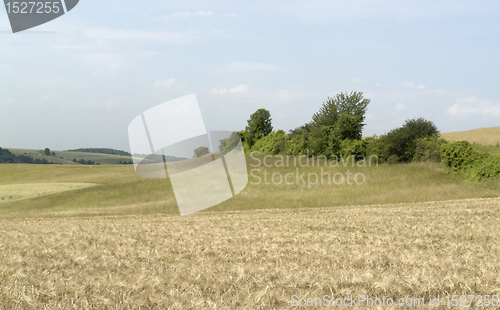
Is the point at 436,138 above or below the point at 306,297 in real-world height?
above

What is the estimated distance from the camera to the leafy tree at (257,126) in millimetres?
84512

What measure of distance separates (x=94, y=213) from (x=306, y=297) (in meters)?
29.0

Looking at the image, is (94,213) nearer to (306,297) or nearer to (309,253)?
(309,253)

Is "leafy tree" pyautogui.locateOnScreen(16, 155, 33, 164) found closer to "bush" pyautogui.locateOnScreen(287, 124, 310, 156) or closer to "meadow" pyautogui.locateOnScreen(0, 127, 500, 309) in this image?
"bush" pyautogui.locateOnScreen(287, 124, 310, 156)

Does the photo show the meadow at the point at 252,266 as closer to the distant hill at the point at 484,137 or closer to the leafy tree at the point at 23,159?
the distant hill at the point at 484,137

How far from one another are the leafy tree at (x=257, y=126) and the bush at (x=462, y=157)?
46598 millimetres

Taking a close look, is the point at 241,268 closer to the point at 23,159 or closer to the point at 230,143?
the point at 230,143

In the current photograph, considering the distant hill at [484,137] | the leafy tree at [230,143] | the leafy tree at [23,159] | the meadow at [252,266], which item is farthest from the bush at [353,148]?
the leafy tree at [23,159]

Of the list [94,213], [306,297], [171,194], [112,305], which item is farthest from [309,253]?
[171,194]

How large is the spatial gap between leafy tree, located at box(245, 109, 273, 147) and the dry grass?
71692 millimetres

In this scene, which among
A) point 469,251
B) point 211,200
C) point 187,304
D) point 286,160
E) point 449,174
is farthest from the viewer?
point 286,160

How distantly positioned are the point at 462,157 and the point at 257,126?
49758 mm

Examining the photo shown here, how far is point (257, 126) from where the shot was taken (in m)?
85.4

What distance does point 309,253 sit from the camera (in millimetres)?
9289
